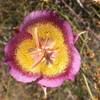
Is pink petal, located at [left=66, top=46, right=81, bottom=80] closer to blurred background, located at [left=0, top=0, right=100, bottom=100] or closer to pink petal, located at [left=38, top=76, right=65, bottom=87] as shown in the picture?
pink petal, located at [left=38, top=76, right=65, bottom=87]

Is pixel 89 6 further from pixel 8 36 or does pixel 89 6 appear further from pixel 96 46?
pixel 8 36

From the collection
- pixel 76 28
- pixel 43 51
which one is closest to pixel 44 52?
pixel 43 51

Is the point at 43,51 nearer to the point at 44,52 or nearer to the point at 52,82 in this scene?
the point at 44,52

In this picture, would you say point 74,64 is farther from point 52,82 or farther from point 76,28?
point 76,28

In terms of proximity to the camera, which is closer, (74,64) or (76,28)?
(74,64)

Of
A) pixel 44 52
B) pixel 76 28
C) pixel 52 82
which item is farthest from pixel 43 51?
pixel 76 28

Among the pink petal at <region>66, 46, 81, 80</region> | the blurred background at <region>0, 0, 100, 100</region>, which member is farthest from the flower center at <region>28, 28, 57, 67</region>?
the blurred background at <region>0, 0, 100, 100</region>

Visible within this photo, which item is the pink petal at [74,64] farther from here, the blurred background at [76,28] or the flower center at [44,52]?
the blurred background at [76,28]
